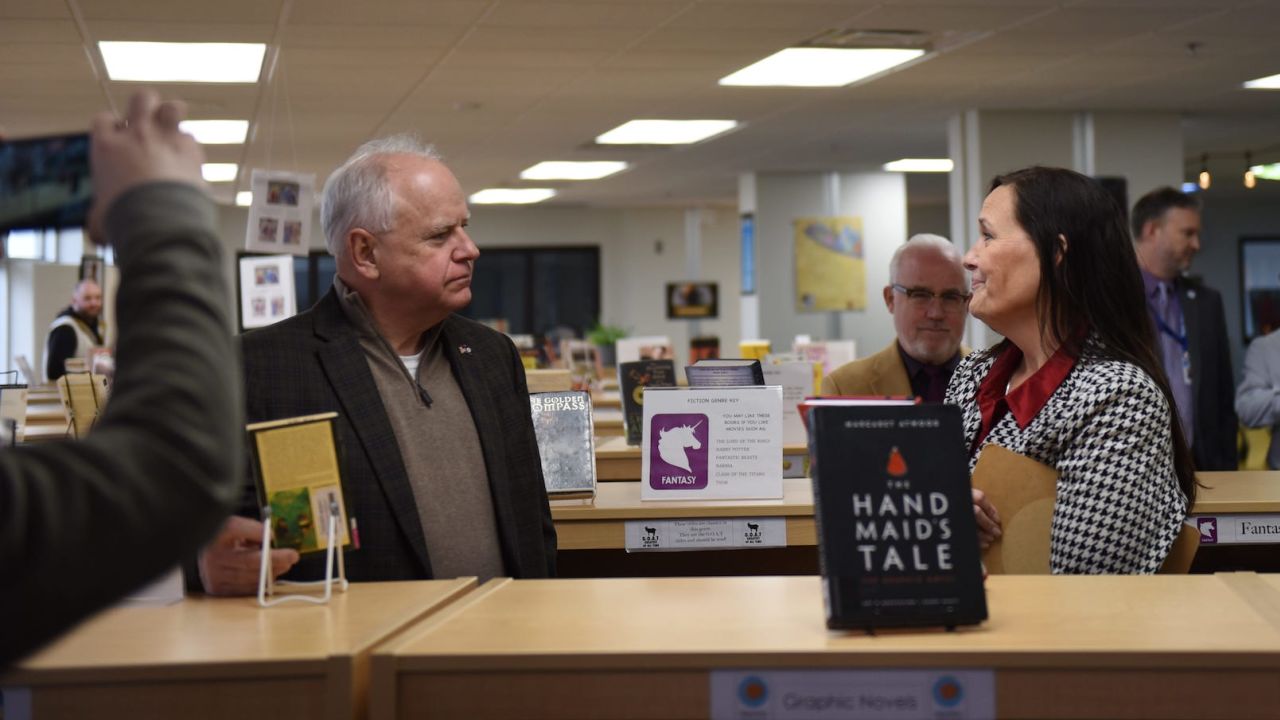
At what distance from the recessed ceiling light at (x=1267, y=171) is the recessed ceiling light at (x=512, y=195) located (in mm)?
8182

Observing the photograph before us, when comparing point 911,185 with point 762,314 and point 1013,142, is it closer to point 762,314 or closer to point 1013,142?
point 762,314

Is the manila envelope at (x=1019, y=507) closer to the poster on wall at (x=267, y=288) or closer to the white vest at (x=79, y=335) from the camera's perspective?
the poster on wall at (x=267, y=288)

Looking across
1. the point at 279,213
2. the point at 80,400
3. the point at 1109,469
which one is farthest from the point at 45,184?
the point at 279,213

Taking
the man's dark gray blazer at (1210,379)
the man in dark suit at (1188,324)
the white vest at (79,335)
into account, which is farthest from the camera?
the white vest at (79,335)

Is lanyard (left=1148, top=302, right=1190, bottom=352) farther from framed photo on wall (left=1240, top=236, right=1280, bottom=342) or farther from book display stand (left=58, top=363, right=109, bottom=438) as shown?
framed photo on wall (left=1240, top=236, right=1280, bottom=342)

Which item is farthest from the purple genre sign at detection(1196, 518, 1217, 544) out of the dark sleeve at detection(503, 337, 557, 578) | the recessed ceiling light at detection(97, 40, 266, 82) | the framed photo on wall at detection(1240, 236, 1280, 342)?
the framed photo on wall at detection(1240, 236, 1280, 342)

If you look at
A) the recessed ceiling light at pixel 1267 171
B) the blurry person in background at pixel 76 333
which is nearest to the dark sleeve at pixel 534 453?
the blurry person in background at pixel 76 333

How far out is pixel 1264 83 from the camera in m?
9.70

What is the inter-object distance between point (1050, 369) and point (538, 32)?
5.40m

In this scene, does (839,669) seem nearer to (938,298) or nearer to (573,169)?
(938,298)

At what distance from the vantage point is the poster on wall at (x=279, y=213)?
27.9ft

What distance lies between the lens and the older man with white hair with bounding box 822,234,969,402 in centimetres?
407

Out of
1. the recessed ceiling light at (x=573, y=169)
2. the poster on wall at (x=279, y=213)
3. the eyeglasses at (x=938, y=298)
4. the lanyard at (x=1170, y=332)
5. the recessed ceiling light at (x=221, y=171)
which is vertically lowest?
the lanyard at (x=1170, y=332)

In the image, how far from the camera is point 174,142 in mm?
939
